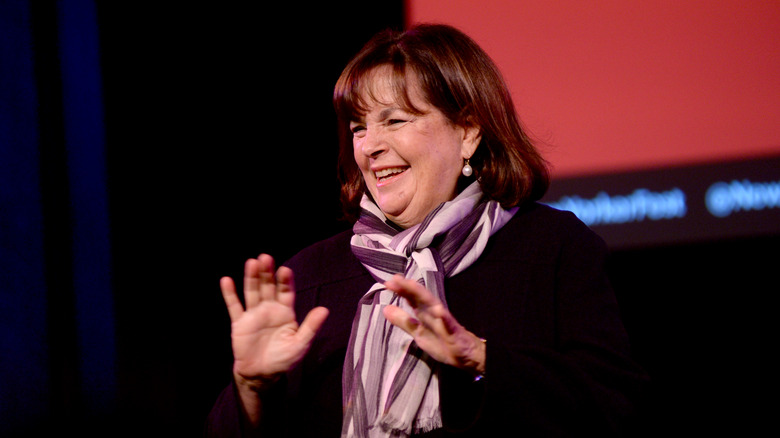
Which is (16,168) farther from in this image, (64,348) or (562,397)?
(562,397)

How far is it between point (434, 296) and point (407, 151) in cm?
37

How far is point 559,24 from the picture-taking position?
243 centimetres

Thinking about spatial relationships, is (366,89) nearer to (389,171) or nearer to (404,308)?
(389,171)

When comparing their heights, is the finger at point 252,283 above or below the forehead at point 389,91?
below

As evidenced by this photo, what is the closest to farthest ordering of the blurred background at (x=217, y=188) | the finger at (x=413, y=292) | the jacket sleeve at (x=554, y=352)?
the finger at (x=413, y=292)
the jacket sleeve at (x=554, y=352)
the blurred background at (x=217, y=188)

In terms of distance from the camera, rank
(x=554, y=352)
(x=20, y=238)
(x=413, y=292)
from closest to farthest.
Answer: (x=413, y=292), (x=554, y=352), (x=20, y=238)

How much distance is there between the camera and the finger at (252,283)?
127cm

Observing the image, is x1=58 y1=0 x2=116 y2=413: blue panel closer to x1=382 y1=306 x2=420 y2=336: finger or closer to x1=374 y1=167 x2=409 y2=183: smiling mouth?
x1=374 y1=167 x2=409 y2=183: smiling mouth

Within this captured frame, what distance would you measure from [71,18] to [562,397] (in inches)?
83.6

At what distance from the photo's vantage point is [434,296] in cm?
133

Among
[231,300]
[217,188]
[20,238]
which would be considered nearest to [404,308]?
[231,300]

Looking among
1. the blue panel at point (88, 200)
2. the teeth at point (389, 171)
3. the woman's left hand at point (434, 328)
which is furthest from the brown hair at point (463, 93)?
the blue panel at point (88, 200)

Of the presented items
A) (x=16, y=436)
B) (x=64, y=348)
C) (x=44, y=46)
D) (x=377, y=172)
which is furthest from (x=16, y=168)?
(x=377, y=172)

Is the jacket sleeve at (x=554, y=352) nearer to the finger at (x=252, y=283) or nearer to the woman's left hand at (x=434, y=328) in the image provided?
the woman's left hand at (x=434, y=328)
